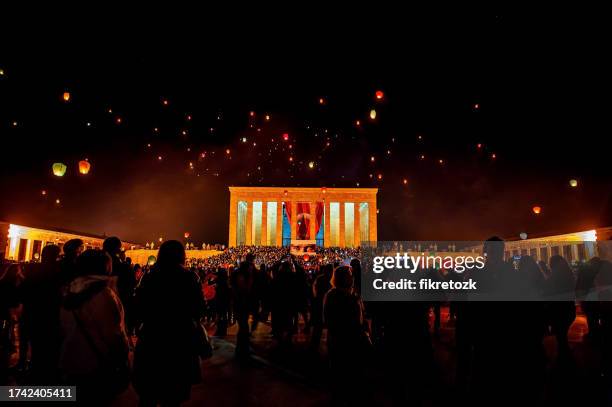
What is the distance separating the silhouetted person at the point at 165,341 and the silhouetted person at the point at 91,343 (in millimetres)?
295

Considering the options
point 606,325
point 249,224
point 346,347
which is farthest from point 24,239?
point 606,325

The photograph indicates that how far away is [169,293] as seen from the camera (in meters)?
3.25

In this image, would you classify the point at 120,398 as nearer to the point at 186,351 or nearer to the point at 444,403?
the point at 186,351

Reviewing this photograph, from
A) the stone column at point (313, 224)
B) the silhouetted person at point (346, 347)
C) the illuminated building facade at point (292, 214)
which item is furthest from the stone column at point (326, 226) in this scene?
the silhouetted person at point (346, 347)

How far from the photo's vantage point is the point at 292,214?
51281mm

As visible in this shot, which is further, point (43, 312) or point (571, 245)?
point (571, 245)

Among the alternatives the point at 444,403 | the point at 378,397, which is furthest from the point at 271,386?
the point at 444,403

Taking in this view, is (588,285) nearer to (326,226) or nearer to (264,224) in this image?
(326,226)

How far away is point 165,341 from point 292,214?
158 ft

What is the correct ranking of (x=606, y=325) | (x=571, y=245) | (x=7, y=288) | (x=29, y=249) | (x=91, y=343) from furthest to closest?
(x=29, y=249)
(x=571, y=245)
(x=7, y=288)
(x=606, y=325)
(x=91, y=343)

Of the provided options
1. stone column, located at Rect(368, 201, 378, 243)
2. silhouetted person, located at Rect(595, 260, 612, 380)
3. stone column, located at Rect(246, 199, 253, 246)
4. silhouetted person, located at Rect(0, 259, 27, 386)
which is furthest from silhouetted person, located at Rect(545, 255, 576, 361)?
stone column, located at Rect(246, 199, 253, 246)

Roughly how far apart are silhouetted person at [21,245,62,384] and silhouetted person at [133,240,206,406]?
2283 millimetres

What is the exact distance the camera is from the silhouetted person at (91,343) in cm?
283

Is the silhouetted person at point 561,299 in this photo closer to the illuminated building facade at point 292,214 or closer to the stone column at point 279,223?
the illuminated building facade at point 292,214
